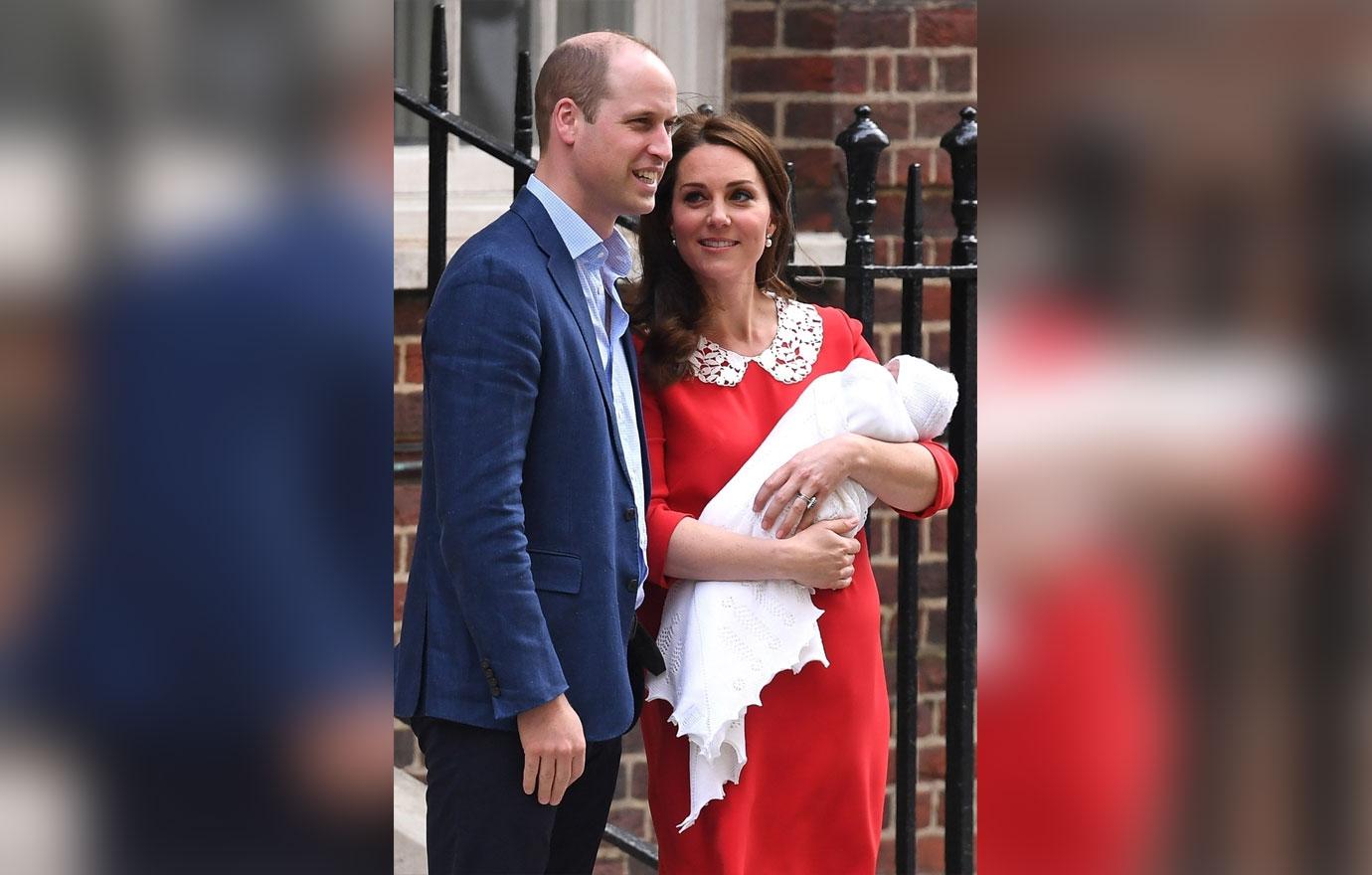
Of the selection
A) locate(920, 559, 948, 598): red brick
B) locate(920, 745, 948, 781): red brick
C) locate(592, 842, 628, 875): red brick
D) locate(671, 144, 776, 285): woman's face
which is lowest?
locate(592, 842, 628, 875): red brick

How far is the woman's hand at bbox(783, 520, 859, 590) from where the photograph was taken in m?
2.20

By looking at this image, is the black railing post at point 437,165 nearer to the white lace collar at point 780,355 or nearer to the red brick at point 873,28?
the white lace collar at point 780,355

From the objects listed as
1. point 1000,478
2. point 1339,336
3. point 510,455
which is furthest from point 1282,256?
point 510,455

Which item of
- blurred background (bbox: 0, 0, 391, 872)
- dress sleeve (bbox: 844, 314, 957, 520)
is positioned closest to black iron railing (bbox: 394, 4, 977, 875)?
dress sleeve (bbox: 844, 314, 957, 520)

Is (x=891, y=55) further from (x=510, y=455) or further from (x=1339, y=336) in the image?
(x=1339, y=336)

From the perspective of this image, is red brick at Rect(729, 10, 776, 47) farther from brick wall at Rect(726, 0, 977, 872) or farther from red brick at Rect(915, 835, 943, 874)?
red brick at Rect(915, 835, 943, 874)

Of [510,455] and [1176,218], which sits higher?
[1176,218]

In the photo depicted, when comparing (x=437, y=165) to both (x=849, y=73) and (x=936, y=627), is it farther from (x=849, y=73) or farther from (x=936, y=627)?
(x=936, y=627)

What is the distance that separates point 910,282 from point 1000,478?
233 cm

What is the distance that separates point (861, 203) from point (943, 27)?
4.15ft

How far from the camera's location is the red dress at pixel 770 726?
2258 millimetres

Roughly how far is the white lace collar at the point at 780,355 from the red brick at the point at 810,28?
1.71 metres

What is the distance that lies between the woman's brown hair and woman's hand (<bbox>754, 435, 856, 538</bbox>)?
231 millimetres

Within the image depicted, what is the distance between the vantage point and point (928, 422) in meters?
2.39
